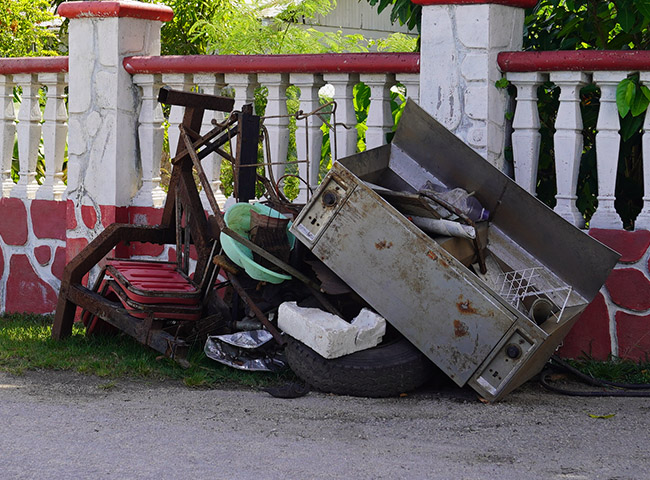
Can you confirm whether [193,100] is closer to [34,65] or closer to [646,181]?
[34,65]

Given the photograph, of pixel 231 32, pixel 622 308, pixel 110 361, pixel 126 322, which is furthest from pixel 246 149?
pixel 231 32

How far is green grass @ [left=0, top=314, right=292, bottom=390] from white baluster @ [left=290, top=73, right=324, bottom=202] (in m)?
1.25

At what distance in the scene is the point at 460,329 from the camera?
4.38 m

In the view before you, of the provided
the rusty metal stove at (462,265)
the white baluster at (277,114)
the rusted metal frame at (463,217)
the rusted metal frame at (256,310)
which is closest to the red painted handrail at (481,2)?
the rusty metal stove at (462,265)

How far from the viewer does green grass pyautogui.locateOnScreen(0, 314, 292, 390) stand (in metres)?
4.79

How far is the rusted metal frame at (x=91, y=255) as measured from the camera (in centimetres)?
536

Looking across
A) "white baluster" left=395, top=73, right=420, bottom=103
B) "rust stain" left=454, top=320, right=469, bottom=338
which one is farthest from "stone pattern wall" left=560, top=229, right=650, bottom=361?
"white baluster" left=395, top=73, right=420, bottom=103

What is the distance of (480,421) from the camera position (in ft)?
13.6

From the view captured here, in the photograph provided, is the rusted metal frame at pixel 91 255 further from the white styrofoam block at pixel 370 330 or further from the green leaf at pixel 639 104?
the green leaf at pixel 639 104

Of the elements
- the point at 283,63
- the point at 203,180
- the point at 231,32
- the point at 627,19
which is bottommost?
the point at 203,180

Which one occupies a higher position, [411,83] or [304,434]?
[411,83]

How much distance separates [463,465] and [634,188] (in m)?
2.58

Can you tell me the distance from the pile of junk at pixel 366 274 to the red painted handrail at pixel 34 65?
1.55 metres

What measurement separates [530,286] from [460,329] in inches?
27.0
